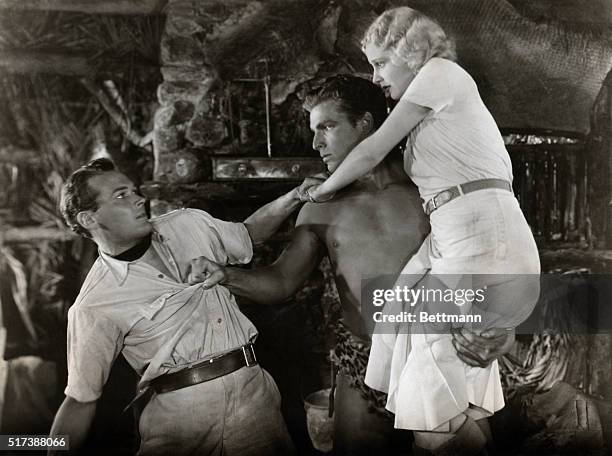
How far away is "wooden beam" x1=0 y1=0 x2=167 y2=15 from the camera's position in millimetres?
3035

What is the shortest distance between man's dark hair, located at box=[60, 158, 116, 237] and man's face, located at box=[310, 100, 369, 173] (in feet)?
3.46

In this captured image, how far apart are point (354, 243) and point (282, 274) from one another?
402mm

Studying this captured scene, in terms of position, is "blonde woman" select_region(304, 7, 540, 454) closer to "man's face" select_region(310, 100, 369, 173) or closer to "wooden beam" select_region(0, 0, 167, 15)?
"man's face" select_region(310, 100, 369, 173)

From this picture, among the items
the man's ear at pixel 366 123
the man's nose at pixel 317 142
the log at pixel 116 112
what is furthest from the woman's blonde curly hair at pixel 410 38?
the log at pixel 116 112

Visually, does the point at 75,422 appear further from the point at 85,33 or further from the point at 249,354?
the point at 85,33

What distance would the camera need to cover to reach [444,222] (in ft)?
9.34

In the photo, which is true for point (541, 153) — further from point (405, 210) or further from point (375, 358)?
point (375, 358)

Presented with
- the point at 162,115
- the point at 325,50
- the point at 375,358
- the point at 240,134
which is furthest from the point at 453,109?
the point at 162,115

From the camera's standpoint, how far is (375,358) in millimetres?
2936

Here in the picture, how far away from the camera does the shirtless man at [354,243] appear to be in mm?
2967

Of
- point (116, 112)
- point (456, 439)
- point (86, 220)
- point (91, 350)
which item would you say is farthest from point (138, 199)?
point (456, 439)

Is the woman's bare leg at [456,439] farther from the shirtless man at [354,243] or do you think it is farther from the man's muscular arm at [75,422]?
the man's muscular arm at [75,422]

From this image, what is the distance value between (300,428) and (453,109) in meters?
1.78

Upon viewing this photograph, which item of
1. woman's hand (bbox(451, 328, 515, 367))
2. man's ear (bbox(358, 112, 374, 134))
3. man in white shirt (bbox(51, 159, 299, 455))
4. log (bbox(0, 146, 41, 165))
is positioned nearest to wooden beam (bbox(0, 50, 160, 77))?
log (bbox(0, 146, 41, 165))
